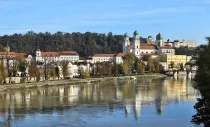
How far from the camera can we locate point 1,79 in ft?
94.3

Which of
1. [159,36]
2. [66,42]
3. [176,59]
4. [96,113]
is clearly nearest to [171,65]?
[176,59]

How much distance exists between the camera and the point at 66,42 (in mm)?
90250

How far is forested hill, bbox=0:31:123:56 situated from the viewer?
84438mm

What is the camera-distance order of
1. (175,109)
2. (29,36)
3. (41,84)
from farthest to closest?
(29,36) → (41,84) → (175,109)

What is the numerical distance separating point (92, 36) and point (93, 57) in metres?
18.0

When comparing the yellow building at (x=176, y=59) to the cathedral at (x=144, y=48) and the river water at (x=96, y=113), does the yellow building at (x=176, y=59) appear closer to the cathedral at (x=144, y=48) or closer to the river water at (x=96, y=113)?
the cathedral at (x=144, y=48)

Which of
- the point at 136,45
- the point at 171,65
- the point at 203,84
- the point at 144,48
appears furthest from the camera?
the point at 144,48

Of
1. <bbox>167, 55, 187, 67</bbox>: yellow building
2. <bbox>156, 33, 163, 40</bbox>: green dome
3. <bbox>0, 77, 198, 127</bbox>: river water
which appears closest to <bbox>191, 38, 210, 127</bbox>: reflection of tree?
<bbox>0, 77, 198, 127</bbox>: river water

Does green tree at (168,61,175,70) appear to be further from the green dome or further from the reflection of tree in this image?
the reflection of tree

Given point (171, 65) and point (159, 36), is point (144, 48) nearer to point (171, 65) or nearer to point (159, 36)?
point (159, 36)

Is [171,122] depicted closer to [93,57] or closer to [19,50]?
[93,57]

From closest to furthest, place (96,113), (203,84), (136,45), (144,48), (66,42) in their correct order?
(203,84) → (96,113) → (136,45) → (144,48) → (66,42)

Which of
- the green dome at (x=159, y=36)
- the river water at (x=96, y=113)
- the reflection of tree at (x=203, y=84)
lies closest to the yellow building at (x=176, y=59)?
the green dome at (x=159, y=36)

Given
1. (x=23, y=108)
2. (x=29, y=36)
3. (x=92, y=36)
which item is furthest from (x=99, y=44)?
(x=23, y=108)
